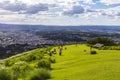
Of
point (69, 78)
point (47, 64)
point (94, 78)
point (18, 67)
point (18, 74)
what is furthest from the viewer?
point (47, 64)

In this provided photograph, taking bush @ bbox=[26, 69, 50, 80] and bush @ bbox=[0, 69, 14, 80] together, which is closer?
bush @ bbox=[0, 69, 14, 80]

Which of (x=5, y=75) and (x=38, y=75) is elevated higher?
(x=5, y=75)

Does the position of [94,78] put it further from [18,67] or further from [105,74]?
[18,67]

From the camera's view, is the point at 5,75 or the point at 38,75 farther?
the point at 38,75

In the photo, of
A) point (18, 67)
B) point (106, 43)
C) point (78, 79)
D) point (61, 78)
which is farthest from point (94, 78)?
point (106, 43)

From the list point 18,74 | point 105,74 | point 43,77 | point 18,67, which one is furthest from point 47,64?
point 105,74

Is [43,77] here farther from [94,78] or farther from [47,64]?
[47,64]

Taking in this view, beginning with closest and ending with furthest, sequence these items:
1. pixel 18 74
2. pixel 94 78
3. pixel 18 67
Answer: pixel 94 78
pixel 18 74
pixel 18 67

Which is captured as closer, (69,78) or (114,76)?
(114,76)

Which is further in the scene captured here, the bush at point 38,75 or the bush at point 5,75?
the bush at point 38,75
